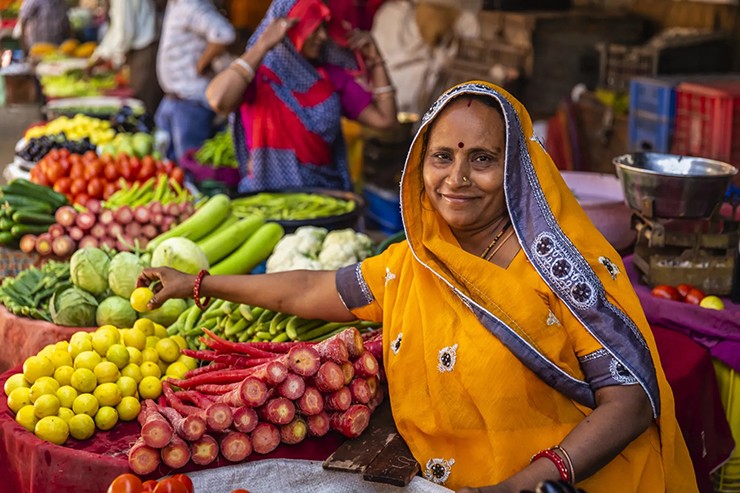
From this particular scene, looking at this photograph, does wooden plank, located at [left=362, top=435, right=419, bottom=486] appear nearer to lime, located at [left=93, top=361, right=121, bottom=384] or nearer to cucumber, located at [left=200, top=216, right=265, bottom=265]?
lime, located at [left=93, top=361, right=121, bottom=384]

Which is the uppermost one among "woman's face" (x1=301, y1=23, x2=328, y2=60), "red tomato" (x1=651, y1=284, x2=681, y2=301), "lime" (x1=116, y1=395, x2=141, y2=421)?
"woman's face" (x1=301, y1=23, x2=328, y2=60)

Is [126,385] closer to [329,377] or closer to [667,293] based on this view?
[329,377]

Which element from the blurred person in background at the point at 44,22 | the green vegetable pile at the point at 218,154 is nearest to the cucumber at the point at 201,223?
the green vegetable pile at the point at 218,154

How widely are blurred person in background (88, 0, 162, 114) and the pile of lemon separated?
6642 millimetres

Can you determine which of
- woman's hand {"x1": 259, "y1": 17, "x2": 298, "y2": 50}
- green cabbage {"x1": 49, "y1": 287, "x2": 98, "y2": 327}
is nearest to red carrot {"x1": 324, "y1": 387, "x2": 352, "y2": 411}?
green cabbage {"x1": 49, "y1": 287, "x2": 98, "y2": 327}

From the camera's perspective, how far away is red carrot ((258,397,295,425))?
7.76 ft

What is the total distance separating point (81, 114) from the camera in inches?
290

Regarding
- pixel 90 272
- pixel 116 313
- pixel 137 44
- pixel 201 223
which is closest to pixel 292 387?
pixel 116 313

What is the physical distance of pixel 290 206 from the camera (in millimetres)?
4723

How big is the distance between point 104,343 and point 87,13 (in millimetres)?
12029

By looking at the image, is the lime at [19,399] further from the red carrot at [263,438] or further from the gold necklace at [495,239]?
the gold necklace at [495,239]

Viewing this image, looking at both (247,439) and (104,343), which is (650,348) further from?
(104,343)

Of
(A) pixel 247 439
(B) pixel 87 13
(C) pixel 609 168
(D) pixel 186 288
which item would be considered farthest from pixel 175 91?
(B) pixel 87 13

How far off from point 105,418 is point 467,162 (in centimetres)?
122
